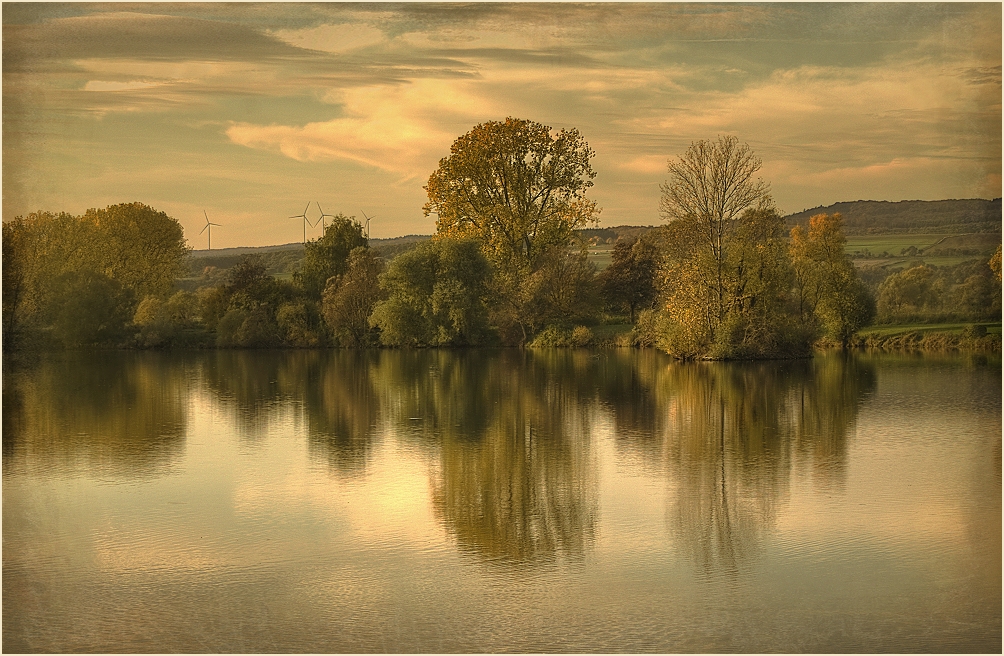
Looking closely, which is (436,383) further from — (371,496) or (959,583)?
(959,583)

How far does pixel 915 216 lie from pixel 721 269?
23.1 meters

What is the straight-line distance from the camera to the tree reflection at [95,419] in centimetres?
1595

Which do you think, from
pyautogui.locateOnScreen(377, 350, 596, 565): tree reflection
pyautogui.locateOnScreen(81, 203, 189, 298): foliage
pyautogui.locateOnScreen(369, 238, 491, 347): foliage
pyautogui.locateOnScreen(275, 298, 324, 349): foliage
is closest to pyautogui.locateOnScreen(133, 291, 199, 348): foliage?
pyautogui.locateOnScreen(81, 203, 189, 298): foliage

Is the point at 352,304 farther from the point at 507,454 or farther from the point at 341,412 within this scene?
the point at 507,454

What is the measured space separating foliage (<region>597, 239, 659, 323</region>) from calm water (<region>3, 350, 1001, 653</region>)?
31.8m

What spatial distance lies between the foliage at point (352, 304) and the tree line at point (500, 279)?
7 centimetres

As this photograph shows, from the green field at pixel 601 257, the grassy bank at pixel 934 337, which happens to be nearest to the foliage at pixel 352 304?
the green field at pixel 601 257

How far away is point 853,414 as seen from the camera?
20.6 metres

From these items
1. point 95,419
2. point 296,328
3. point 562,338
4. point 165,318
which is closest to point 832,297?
point 562,338

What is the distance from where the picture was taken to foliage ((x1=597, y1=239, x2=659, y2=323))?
5509 cm

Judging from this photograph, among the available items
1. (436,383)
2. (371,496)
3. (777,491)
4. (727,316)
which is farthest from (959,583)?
(727,316)

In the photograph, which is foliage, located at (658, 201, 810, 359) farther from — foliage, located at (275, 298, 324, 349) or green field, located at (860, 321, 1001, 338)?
foliage, located at (275, 298, 324, 349)

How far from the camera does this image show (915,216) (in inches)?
2169

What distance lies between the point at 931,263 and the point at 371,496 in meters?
47.6
